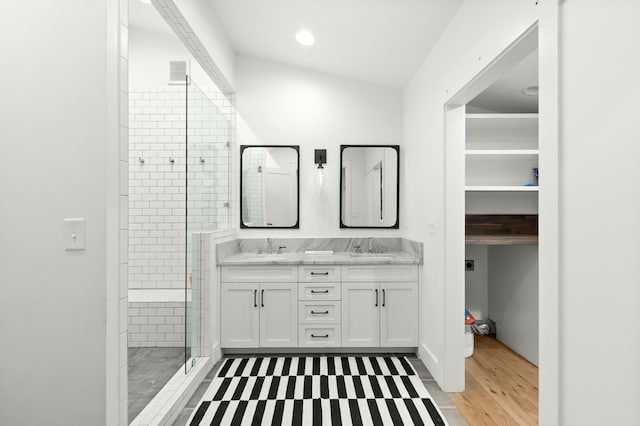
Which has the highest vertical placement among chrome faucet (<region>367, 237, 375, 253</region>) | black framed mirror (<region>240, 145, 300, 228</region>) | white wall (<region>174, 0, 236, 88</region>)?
white wall (<region>174, 0, 236, 88</region>)

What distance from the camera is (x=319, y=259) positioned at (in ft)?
10.1

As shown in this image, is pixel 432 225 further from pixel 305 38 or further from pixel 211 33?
pixel 211 33

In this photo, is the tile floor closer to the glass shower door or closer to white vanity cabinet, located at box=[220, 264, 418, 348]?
the glass shower door

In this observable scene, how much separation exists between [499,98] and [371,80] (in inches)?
46.1

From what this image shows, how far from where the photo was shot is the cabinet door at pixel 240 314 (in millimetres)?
2980

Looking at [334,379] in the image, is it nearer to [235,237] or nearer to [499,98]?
[235,237]

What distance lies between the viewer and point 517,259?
3.17 metres

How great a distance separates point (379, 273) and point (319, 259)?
526 millimetres

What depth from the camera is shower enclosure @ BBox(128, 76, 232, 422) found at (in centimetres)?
257
